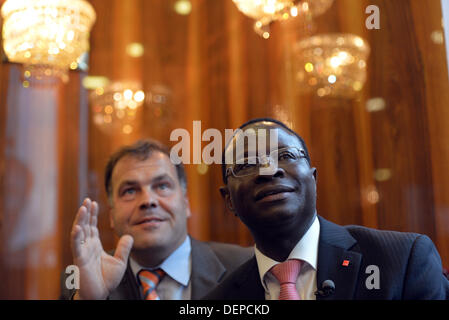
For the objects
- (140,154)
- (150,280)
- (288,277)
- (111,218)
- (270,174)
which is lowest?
(150,280)

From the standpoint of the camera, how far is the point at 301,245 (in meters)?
1.20

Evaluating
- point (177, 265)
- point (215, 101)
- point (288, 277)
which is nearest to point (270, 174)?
point (288, 277)

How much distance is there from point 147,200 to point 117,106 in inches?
38.4

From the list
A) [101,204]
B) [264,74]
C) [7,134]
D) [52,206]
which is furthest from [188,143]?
[7,134]

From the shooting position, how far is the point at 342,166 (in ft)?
5.51

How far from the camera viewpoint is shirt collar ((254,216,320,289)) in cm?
119

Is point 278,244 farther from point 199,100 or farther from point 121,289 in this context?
point 199,100

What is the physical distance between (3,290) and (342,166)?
1.93 m

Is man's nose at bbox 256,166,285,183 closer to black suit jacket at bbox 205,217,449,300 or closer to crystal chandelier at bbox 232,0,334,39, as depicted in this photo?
black suit jacket at bbox 205,217,449,300

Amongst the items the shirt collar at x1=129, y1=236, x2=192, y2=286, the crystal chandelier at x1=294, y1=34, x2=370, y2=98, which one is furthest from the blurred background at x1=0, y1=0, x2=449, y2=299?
the shirt collar at x1=129, y1=236, x2=192, y2=286

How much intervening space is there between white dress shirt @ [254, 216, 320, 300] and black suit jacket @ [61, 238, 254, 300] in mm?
364

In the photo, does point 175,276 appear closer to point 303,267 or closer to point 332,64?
point 303,267

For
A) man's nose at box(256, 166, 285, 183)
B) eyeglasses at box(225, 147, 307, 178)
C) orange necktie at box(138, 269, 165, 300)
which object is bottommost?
orange necktie at box(138, 269, 165, 300)

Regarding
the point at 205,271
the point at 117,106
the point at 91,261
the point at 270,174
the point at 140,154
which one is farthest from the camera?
the point at 117,106
